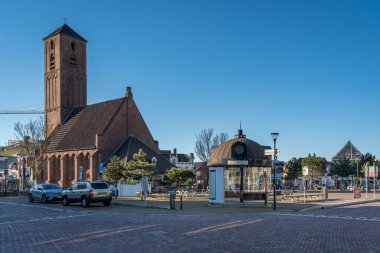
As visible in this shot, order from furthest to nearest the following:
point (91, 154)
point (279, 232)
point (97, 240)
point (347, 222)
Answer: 1. point (91, 154)
2. point (347, 222)
3. point (279, 232)
4. point (97, 240)

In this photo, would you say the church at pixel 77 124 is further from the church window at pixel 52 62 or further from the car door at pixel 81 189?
the car door at pixel 81 189

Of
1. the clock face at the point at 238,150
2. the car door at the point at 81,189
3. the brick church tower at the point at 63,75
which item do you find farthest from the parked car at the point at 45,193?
the brick church tower at the point at 63,75

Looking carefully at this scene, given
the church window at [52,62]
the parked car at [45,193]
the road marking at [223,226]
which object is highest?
the church window at [52,62]

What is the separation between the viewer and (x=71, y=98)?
246ft

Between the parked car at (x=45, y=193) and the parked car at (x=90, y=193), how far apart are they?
16.3 ft

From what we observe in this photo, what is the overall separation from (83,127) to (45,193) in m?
33.5

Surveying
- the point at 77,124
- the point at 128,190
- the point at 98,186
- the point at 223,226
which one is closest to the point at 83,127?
the point at 77,124

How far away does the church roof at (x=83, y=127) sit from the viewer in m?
63.5

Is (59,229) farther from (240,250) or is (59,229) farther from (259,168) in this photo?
(259,168)

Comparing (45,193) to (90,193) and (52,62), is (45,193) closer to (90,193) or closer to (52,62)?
(90,193)

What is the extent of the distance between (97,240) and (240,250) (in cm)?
461

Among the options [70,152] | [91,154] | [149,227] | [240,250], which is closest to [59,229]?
[149,227]

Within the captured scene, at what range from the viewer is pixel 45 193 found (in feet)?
114

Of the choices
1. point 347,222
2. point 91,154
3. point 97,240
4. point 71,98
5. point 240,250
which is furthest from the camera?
point 71,98
